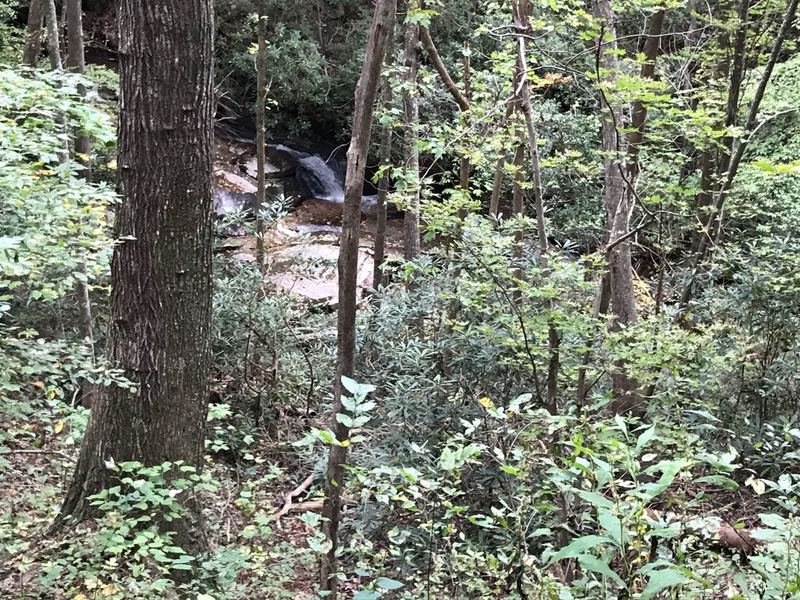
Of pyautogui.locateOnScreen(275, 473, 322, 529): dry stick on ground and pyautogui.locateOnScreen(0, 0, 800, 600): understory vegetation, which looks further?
pyautogui.locateOnScreen(275, 473, 322, 529): dry stick on ground

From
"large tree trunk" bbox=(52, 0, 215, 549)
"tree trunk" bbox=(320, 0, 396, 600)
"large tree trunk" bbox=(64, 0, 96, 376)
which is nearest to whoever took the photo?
"tree trunk" bbox=(320, 0, 396, 600)

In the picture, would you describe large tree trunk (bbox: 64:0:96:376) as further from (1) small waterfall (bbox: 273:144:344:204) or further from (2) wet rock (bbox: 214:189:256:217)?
(1) small waterfall (bbox: 273:144:344:204)

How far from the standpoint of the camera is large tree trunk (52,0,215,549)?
3.22 meters

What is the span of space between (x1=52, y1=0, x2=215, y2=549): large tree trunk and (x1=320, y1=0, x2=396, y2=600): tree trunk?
885mm

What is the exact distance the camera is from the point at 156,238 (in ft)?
10.8

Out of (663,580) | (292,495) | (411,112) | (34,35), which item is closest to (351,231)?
(663,580)

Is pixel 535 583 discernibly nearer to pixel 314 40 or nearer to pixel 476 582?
pixel 476 582

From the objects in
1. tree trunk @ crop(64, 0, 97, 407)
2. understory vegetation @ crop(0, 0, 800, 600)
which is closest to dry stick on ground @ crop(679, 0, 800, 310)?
understory vegetation @ crop(0, 0, 800, 600)

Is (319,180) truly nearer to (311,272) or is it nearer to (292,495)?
(311,272)

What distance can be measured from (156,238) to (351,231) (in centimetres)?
110

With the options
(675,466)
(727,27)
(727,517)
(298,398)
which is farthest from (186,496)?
(727,27)

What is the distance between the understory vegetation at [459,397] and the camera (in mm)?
2131

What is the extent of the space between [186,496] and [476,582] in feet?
6.44

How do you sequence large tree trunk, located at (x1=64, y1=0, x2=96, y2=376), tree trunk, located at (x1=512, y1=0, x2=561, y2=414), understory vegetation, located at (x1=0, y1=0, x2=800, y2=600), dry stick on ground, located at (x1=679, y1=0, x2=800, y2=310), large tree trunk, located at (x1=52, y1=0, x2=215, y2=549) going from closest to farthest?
1. understory vegetation, located at (x1=0, y1=0, x2=800, y2=600)
2. large tree trunk, located at (x1=52, y1=0, x2=215, y2=549)
3. tree trunk, located at (x1=512, y1=0, x2=561, y2=414)
4. dry stick on ground, located at (x1=679, y1=0, x2=800, y2=310)
5. large tree trunk, located at (x1=64, y1=0, x2=96, y2=376)
